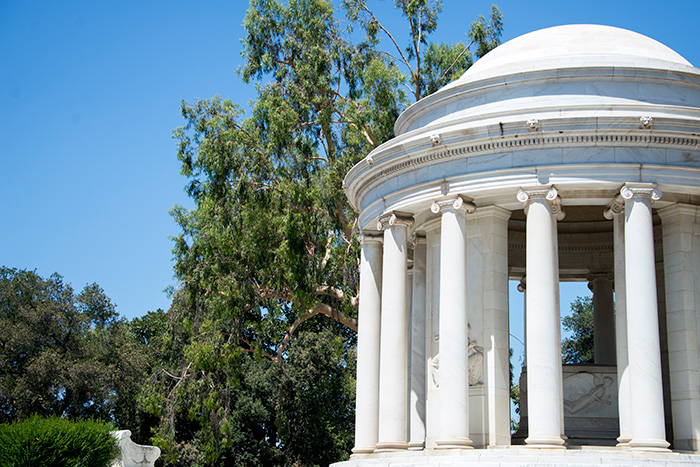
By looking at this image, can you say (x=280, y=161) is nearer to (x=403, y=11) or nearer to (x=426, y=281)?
(x=403, y=11)

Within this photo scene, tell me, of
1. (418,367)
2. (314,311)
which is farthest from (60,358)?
(418,367)

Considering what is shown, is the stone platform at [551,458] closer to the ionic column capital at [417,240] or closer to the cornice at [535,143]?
the cornice at [535,143]

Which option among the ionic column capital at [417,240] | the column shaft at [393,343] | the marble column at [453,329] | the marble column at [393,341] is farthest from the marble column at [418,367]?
the marble column at [453,329]

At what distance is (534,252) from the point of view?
29328 mm

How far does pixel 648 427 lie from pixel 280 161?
32112 millimetres

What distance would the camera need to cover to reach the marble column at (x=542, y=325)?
27.6 metres

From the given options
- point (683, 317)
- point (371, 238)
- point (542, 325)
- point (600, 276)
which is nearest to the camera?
point (542, 325)

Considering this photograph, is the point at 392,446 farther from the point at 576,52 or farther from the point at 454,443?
the point at 576,52

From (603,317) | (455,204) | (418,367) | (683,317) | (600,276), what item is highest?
(455,204)

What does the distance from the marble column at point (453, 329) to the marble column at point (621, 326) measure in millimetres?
5278

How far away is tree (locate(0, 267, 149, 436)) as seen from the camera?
257 feet

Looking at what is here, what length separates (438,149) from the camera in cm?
3153

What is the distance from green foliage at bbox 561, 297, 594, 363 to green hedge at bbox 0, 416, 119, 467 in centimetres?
6000

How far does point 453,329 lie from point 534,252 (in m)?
3.99
